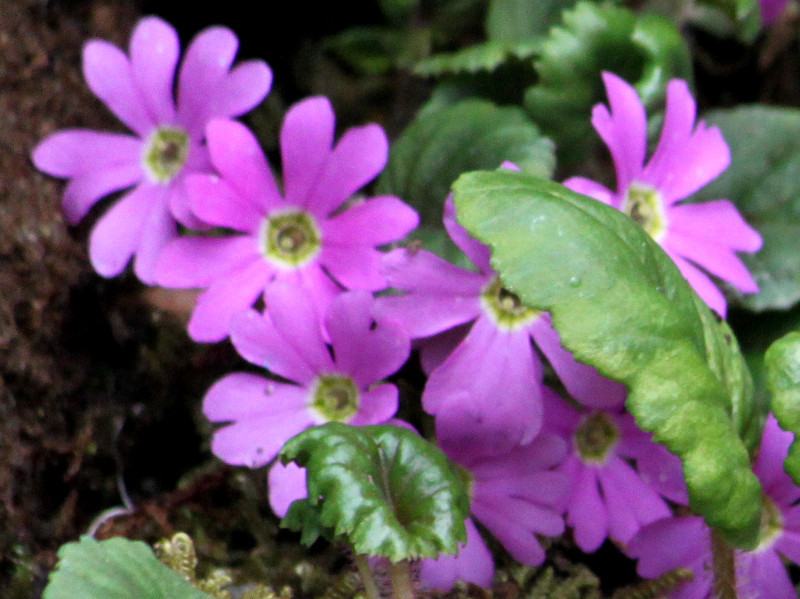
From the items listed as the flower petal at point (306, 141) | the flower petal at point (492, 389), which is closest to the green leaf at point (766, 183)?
the flower petal at point (492, 389)

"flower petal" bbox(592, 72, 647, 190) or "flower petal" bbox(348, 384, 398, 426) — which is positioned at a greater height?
"flower petal" bbox(592, 72, 647, 190)

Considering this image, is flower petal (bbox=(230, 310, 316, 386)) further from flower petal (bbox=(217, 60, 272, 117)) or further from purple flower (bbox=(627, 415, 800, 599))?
purple flower (bbox=(627, 415, 800, 599))

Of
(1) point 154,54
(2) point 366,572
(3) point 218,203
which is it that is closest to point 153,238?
(3) point 218,203

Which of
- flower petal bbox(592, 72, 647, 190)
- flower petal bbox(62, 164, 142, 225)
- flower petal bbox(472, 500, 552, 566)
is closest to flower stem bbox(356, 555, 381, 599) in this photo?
flower petal bbox(472, 500, 552, 566)

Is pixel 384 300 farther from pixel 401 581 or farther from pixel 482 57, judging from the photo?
pixel 482 57

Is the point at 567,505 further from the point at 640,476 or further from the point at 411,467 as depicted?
the point at 411,467

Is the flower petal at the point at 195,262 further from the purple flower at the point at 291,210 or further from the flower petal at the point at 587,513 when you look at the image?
the flower petal at the point at 587,513

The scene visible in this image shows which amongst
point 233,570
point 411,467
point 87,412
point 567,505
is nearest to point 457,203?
point 411,467
